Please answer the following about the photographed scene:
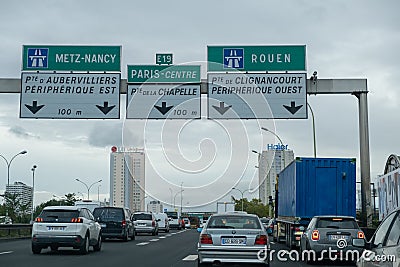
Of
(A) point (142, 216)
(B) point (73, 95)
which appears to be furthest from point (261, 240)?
(A) point (142, 216)

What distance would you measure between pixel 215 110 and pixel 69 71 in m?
6.33

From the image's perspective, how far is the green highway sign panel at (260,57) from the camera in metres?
27.3

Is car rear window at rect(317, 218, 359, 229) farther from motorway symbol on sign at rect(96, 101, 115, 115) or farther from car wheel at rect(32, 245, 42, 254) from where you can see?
motorway symbol on sign at rect(96, 101, 115, 115)

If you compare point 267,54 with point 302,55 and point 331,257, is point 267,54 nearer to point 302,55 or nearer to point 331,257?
point 302,55

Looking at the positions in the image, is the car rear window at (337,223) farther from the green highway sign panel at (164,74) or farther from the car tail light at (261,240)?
the green highway sign panel at (164,74)

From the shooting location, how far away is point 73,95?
92.2ft

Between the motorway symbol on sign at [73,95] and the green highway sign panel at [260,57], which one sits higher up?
the green highway sign panel at [260,57]

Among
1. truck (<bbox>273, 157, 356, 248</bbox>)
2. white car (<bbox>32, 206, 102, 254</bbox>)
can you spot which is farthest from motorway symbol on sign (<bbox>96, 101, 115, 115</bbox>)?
truck (<bbox>273, 157, 356, 248</bbox>)

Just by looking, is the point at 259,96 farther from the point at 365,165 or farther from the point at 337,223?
the point at 337,223

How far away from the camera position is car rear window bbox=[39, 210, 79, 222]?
22.4 meters

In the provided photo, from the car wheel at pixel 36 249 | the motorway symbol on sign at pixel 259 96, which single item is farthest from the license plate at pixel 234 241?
the motorway symbol on sign at pixel 259 96

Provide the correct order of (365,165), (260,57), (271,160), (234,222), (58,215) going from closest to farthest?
(234,222)
(58,215)
(260,57)
(365,165)
(271,160)

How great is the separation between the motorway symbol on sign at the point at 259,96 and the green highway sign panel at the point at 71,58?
4276 millimetres

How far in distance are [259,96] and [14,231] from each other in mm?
19993
